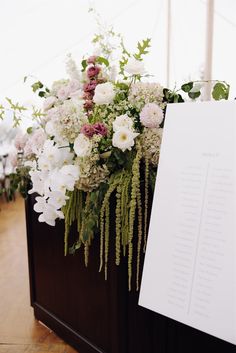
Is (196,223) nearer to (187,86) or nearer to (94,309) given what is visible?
(187,86)

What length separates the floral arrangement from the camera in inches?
51.2

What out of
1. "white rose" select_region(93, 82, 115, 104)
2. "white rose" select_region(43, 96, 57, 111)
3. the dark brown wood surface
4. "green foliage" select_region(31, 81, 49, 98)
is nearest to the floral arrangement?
"white rose" select_region(93, 82, 115, 104)

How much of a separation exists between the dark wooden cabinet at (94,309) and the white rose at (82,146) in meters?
0.43

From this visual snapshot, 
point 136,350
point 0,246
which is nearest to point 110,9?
point 0,246

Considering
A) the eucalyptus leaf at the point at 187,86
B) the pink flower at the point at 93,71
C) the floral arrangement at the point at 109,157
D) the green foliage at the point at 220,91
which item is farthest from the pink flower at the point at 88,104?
the green foliage at the point at 220,91

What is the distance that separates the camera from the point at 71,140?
4.63 ft

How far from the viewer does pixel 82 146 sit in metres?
1.33

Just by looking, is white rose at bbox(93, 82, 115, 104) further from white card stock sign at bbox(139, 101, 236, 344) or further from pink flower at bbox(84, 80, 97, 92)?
white card stock sign at bbox(139, 101, 236, 344)

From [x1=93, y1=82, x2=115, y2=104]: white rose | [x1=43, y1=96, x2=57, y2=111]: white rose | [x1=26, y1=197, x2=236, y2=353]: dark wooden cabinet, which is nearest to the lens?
[x1=93, y1=82, x2=115, y2=104]: white rose

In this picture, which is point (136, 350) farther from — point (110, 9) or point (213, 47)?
point (110, 9)

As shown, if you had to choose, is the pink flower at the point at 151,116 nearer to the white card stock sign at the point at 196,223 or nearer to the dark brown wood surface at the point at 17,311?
the white card stock sign at the point at 196,223

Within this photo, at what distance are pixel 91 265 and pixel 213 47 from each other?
4250mm

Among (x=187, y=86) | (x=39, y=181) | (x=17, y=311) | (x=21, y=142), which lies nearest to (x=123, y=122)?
(x=187, y=86)

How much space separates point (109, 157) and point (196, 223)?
0.52 m
